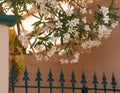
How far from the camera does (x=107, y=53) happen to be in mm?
6500

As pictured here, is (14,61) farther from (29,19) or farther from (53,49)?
(53,49)

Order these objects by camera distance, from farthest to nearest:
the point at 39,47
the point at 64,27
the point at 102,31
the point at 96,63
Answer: the point at 96,63 → the point at 39,47 → the point at 102,31 → the point at 64,27

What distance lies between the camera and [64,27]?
4.89 meters

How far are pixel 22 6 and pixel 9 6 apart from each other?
0.22 metres

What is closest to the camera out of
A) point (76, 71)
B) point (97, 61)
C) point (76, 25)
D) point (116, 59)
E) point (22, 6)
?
point (76, 25)

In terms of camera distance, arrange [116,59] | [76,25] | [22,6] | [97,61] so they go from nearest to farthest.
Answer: [76,25] → [22,6] → [116,59] → [97,61]

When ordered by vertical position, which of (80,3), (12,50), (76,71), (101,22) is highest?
(80,3)

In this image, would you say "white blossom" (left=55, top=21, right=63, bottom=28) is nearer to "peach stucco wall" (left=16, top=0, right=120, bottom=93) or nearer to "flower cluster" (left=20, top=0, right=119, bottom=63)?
"flower cluster" (left=20, top=0, right=119, bottom=63)

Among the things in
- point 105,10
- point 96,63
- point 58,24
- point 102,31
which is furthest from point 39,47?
point 96,63

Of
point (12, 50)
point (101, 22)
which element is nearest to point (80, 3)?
point (101, 22)

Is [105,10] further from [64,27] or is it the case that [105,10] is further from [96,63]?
[96,63]

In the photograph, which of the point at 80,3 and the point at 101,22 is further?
the point at 80,3

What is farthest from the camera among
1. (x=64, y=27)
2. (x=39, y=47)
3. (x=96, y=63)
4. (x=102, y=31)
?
(x=96, y=63)

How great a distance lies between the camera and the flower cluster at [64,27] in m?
4.92
